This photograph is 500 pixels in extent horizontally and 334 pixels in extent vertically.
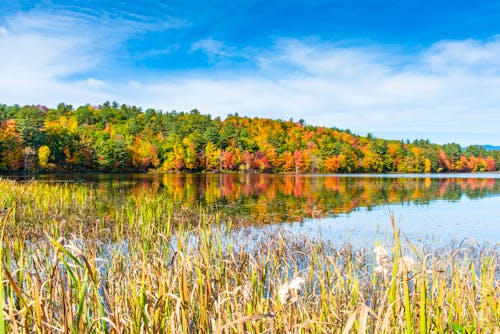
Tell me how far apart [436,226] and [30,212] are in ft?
49.9

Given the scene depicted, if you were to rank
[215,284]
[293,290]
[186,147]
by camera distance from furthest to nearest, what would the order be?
[186,147], [215,284], [293,290]

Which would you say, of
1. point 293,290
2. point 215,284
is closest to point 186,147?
point 215,284

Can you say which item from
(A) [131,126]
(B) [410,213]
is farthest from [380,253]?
(A) [131,126]

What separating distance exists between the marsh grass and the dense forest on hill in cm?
5826

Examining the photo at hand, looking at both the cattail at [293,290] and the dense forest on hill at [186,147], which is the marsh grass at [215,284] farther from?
the dense forest on hill at [186,147]

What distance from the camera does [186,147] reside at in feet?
318

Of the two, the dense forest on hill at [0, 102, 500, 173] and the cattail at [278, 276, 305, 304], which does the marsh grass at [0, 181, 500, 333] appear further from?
the dense forest on hill at [0, 102, 500, 173]

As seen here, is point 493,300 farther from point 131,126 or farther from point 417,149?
point 417,149

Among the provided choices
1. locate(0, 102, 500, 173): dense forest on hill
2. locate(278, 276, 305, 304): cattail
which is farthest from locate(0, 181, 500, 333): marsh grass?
locate(0, 102, 500, 173): dense forest on hill

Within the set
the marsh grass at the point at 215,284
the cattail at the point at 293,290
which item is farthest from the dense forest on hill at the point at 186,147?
the cattail at the point at 293,290

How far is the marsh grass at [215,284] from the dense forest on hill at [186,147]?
5826 cm

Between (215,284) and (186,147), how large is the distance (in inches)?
3685

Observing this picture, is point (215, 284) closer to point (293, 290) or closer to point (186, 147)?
point (293, 290)

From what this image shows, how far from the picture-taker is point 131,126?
10612 cm
